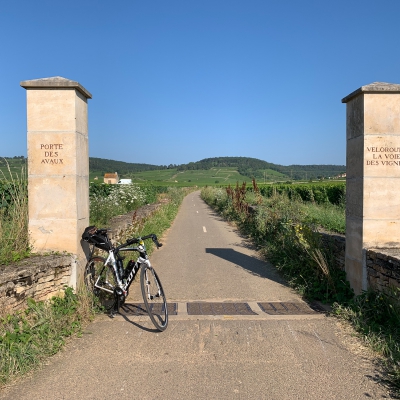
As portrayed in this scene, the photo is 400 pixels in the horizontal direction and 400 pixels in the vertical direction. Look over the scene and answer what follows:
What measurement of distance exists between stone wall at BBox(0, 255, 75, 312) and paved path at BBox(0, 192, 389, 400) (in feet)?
2.54

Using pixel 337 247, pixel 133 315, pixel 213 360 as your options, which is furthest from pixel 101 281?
pixel 337 247

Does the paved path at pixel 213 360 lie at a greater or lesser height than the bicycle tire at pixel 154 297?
lesser

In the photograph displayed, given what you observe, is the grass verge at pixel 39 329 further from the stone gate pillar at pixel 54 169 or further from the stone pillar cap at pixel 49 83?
the stone pillar cap at pixel 49 83

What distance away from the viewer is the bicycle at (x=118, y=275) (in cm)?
520

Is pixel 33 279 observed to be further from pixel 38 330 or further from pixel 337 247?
pixel 337 247

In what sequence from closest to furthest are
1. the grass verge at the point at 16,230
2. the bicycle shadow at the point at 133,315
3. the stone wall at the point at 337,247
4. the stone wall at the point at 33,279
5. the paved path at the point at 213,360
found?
the paved path at the point at 213,360
the stone wall at the point at 33,279
the bicycle shadow at the point at 133,315
the grass verge at the point at 16,230
the stone wall at the point at 337,247

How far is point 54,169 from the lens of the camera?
574 cm

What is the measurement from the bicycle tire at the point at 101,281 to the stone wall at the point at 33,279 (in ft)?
0.92

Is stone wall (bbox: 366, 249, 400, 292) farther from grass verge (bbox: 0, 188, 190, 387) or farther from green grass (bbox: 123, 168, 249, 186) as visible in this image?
green grass (bbox: 123, 168, 249, 186)

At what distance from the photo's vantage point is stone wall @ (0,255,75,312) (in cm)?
433

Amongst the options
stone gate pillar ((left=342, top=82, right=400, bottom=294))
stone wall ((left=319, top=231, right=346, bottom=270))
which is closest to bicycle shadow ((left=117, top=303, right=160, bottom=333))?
stone gate pillar ((left=342, top=82, right=400, bottom=294))

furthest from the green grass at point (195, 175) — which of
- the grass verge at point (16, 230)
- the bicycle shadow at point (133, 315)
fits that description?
the bicycle shadow at point (133, 315)

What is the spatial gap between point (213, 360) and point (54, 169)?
3.56m

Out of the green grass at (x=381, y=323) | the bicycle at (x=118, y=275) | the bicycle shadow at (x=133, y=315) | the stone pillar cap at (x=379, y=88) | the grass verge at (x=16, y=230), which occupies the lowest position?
the bicycle shadow at (x=133, y=315)
